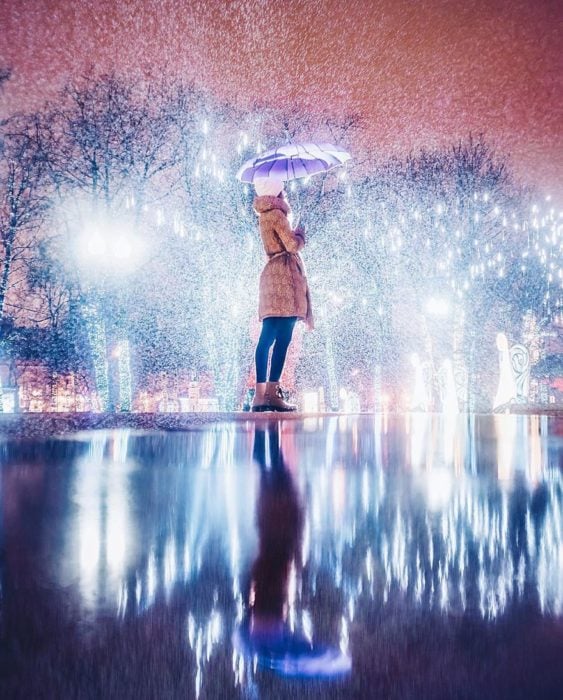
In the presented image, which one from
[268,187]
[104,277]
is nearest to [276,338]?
[268,187]

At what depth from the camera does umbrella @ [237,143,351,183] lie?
19.2ft

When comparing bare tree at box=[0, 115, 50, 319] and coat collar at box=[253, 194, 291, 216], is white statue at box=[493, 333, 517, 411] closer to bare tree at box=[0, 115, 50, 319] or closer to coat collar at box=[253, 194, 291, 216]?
coat collar at box=[253, 194, 291, 216]

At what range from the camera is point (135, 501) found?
1082 mm

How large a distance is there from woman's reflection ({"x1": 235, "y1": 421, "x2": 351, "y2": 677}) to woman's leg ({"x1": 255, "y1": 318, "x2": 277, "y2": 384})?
12.7ft

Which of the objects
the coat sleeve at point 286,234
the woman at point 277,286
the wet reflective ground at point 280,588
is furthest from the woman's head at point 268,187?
the wet reflective ground at point 280,588

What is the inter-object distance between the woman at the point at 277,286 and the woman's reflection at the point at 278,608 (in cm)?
381

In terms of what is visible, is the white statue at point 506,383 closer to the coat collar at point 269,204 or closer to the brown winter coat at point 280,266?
the brown winter coat at point 280,266

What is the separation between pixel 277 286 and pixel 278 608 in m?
4.38

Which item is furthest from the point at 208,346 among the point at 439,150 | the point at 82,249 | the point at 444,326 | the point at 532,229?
the point at 532,229

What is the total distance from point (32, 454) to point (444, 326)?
18.5 m

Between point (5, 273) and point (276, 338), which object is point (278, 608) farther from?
point (5, 273)

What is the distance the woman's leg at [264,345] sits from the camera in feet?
16.4

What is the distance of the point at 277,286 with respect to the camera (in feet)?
16.1

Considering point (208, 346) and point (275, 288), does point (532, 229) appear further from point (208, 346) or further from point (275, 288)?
point (275, 288)
